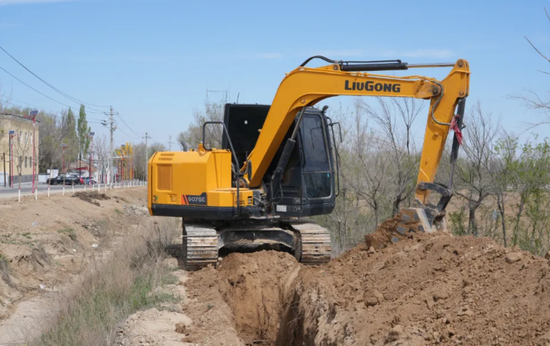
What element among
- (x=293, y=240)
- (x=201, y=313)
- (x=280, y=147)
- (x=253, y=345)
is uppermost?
(x=280, y=147)

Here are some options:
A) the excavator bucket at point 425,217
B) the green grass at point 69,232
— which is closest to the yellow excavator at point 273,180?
the excavator bucket at point 425,217

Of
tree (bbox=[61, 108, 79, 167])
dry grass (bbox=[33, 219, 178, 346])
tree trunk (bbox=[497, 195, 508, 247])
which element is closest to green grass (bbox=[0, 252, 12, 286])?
dry grass (bbox=[33, 219, 178, 346])

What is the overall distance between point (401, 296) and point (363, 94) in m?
4.17

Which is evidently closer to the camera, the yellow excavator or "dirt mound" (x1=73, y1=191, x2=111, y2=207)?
the yellow excavator

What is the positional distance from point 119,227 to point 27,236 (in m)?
9.18

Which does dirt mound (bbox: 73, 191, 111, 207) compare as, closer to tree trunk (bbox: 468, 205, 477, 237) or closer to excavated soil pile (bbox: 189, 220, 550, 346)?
tree trunk (bbox: 468, 205, 477, 237)

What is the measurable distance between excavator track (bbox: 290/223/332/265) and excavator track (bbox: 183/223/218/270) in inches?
61.0

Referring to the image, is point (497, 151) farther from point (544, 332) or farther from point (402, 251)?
point (544, 332)

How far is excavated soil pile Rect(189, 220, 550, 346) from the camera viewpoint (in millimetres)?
4812

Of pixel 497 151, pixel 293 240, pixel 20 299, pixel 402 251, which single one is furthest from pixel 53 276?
pixel 497 151

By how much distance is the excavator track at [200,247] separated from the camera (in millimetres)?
10117

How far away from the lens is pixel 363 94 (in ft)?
30.8

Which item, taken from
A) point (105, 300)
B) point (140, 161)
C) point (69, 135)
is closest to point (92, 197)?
point (105, 300)

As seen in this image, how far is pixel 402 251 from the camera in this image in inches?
296
